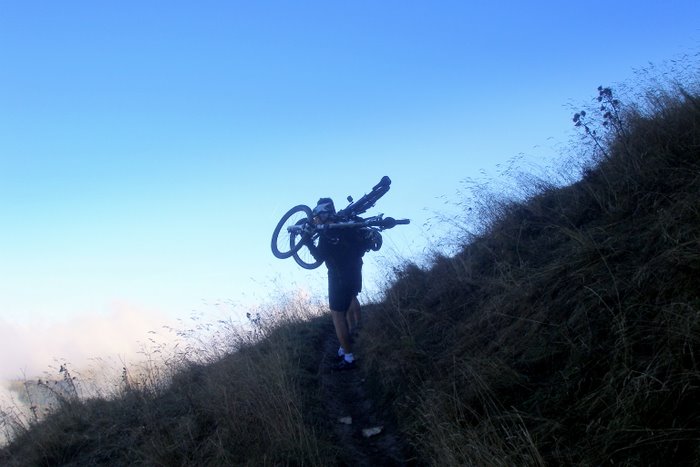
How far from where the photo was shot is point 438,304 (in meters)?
5.84

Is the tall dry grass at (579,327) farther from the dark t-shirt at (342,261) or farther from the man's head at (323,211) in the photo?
the man's head at (323,211)

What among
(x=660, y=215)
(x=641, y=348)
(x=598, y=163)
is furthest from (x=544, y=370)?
(x=598, y=163)

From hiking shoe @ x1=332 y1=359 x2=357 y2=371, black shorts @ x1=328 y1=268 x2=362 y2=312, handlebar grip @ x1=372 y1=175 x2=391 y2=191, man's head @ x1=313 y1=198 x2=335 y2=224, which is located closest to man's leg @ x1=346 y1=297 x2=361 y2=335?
black shorts @ x1=328 y1=268 x2=362 y2=312

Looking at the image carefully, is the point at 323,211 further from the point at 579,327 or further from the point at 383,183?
the point at 579,327

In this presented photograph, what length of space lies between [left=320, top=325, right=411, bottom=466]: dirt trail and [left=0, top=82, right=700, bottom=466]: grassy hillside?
5.6 inches

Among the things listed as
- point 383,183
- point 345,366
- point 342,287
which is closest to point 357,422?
point 345,366

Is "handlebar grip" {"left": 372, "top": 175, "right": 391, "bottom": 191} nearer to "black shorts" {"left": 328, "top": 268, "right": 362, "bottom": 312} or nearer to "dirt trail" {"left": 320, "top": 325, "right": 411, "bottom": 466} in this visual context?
"black shorts" {"left": 328, "top": 268, "right": 362, "bottom": 312}

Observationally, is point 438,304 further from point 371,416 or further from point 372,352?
point 371,416

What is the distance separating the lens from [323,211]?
Answer: 24.6 ft

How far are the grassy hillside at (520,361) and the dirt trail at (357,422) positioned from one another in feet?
0.47

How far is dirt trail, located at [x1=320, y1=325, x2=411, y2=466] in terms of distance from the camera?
429cm

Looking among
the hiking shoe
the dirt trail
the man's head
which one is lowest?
the dirt trail

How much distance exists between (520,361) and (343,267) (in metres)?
3.65

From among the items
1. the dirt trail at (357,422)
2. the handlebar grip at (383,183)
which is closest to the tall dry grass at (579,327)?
the dirt trail at (357,422)
